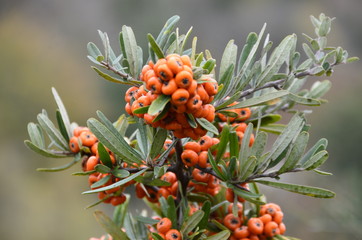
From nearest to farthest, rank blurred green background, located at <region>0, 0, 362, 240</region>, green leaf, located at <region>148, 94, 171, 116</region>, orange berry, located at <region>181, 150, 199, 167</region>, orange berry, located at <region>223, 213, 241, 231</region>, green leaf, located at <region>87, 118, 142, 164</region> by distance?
green leaf, located at <region>148, 94, 171, 116</region>, green leaf, located at <region>87, 118, 142, 164</region>, orange berry, located at <region>181, 150, 199, 167</region>, orange berry, located at <region>223, 213, 241, 231</region>, blurred green background, located at <region>0, 0, 362, 240</region>

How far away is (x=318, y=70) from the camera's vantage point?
0.99 m

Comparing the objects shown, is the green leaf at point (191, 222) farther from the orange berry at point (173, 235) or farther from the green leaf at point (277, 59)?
the green leaf at point (277, 59)

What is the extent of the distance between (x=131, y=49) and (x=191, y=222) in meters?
0.39

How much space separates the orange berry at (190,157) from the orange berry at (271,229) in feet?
0.81

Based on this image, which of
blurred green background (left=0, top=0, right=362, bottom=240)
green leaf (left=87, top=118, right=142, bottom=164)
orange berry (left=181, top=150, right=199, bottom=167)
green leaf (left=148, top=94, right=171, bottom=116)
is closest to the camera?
green leaf (left=148, top=94, right=171, bottom=116)

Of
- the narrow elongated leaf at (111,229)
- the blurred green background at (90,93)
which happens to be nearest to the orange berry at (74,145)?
the narrow elongated leaf at (111,229)

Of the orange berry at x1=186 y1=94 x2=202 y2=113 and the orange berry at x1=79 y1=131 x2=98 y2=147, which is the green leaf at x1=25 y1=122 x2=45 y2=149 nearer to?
the orange berry at x1=79 y1=131 x2=98 y2=147

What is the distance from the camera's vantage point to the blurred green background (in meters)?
7.92

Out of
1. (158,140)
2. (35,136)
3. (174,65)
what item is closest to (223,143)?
(158,140)

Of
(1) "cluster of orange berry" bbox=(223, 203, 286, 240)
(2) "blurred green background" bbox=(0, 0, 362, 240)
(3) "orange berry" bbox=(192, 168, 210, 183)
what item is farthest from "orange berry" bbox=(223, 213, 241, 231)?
(2) "blurred green background" bbox=(0, 0, 362, 240)

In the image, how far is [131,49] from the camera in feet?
3.12

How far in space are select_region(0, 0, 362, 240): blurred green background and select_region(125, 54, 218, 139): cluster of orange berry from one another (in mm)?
1926

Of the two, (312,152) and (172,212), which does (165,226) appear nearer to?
(172,212)

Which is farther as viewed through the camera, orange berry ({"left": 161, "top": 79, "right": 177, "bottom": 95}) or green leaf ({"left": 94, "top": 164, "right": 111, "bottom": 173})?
green leaf ({"left": 94, "top": 164, "right": 111, "bottom": 173})
